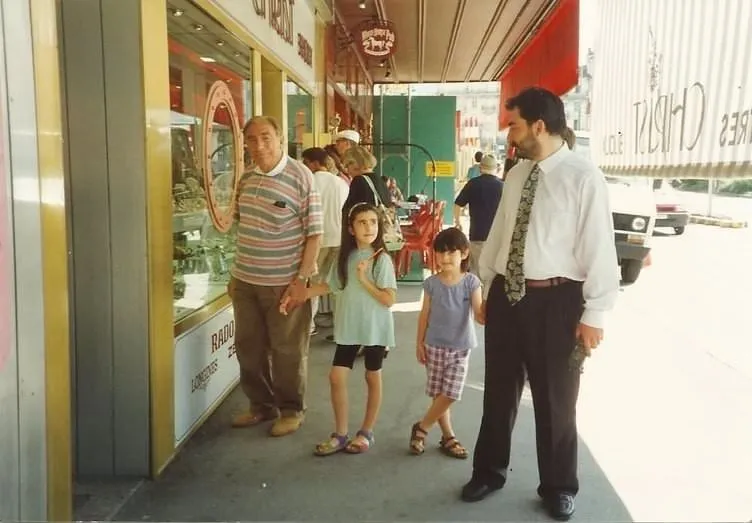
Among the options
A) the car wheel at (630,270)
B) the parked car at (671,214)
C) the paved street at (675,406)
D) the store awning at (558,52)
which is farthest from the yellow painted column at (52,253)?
the parked car at (671,214)

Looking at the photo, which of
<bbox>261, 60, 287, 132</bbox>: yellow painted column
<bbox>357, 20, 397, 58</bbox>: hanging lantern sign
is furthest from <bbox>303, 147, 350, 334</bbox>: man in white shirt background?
Result: <bbox>357, 20, 397, 58</bbox>: hanging lantern sign

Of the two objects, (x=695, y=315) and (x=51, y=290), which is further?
→ (x=695, y=315)

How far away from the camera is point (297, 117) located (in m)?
7.08

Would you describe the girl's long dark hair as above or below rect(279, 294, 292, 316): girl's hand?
above

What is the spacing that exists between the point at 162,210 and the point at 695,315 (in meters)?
6.46

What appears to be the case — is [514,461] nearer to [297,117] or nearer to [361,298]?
[361,298]

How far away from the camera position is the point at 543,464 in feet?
Result: 9.93

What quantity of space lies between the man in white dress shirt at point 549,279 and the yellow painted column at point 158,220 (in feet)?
4.88

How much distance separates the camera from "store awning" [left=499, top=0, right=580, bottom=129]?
7.72 metres

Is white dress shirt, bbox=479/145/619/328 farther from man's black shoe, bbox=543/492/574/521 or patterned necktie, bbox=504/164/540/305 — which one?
man's black shoe, bbox=543/492/574/521

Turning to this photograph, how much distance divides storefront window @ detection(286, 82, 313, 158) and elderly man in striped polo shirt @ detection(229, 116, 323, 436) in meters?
2.68

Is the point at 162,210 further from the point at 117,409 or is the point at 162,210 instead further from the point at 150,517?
the point at 150,517

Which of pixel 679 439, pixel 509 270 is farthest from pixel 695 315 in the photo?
pixel 509 270

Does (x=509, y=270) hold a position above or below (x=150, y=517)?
above
